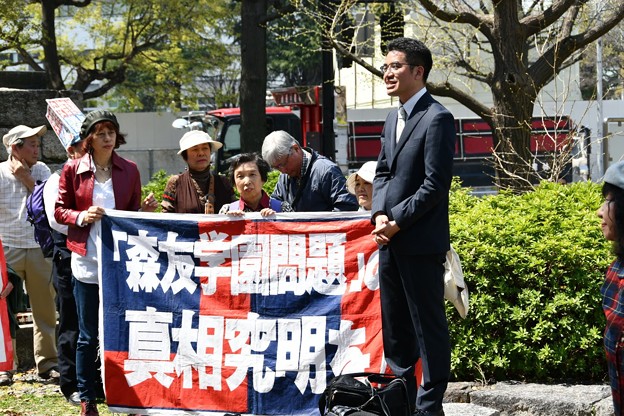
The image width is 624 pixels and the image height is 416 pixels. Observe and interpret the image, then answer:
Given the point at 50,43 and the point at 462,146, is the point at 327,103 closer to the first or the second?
the point at 50,43

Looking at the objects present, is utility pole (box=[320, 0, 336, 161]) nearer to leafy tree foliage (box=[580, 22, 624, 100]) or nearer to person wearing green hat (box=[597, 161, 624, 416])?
leafy tree foliage (box=[580, 22, 624, 100])

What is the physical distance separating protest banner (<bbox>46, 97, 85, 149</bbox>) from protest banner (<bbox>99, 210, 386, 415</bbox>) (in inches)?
55.7

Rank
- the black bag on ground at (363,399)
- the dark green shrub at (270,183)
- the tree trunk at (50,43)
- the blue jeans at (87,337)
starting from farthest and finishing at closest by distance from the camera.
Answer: the tree trunk at (50,43) < the dark green shrub at (270,183) < the blue jeans at (87,337) < the black bag on ground at (363,399)

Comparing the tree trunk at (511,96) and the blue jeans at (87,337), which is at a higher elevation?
the tree trunk at (511,96)

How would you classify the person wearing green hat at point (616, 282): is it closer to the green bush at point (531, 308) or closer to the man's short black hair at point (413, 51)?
the man's short black hair at point (413, 51)

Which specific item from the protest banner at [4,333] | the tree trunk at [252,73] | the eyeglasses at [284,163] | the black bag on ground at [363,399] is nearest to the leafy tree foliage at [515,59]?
the eyeglasses at [284,163]

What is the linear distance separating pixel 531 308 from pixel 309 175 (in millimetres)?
1714

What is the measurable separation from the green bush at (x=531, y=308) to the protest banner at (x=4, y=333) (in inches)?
120

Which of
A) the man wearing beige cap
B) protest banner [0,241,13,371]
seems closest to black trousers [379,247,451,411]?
protest banner [0,241,13,371]

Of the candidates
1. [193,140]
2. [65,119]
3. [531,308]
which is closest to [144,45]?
[65,119]

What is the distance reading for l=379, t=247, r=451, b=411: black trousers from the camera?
5.48 metres

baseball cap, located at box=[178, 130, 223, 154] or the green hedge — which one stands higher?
baseball cap, located at box=[178, 130, 223, 154]

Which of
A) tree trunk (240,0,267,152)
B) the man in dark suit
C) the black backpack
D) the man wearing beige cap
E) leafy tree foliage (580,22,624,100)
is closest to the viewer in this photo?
the man in dark suit

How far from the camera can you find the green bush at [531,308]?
647 cm
